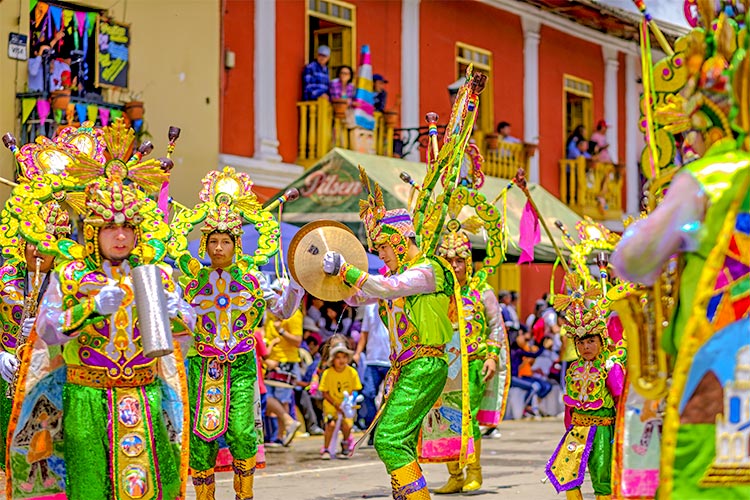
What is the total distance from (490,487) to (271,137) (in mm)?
8582

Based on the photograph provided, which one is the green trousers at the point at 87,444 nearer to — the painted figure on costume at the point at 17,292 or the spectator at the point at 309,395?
the painted figure on costume at the point at 17,292

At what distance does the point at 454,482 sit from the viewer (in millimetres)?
10375

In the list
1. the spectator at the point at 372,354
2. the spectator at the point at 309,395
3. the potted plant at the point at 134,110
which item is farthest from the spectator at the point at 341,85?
the spectator at the point at 372,354

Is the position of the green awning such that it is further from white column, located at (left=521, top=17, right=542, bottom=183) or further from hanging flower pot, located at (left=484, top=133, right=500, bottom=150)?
white column, located at (left=521, top=17, right=542, bottom=183)

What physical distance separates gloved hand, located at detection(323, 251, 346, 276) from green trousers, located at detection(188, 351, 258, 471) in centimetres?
116

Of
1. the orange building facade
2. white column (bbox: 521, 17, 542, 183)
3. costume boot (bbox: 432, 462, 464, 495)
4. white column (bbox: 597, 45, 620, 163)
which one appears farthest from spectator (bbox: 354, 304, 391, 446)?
white column (bbox: 597, 45, 620, 163)

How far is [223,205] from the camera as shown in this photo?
8.73 meters

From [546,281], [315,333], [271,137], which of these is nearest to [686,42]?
[315,333]

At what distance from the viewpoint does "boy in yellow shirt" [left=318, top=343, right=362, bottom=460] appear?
43.3 ft

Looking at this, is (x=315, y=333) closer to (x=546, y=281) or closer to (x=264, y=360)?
(x=264, y=360)

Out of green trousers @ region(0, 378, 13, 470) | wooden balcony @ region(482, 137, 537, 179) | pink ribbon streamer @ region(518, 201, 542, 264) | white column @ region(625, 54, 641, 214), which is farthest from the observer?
white column @ region(625, 54, 641, 214)

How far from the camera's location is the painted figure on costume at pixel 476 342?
33.9 ft

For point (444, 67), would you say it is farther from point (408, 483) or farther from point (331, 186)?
point (408, 483)

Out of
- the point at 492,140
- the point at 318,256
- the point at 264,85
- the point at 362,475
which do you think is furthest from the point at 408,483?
the point at 492,140
